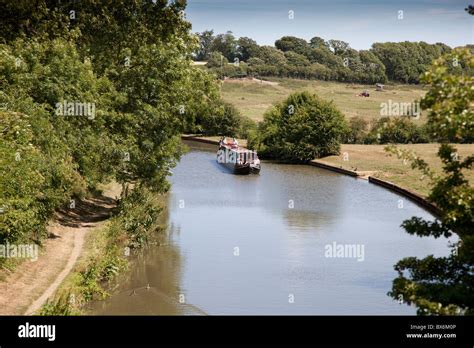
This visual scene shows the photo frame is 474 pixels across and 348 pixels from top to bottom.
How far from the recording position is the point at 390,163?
201ft

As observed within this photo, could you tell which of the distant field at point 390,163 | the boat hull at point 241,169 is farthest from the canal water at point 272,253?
the boat hull at point 241,169

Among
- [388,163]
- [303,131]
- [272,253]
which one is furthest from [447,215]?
[303,131]

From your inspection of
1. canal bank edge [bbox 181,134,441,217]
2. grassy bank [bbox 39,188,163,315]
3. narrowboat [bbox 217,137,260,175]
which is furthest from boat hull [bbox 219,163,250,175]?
grassy bank [bbox 39,188,163,315]

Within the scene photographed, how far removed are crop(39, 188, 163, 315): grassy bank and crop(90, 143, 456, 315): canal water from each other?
0.56 meters

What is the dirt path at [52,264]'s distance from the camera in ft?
74.6

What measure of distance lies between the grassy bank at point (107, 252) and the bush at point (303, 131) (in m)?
30.5

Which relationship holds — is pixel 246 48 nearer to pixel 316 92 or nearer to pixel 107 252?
pixel 316 92

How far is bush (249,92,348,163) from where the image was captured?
67.2 m

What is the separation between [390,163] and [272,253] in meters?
31.7
